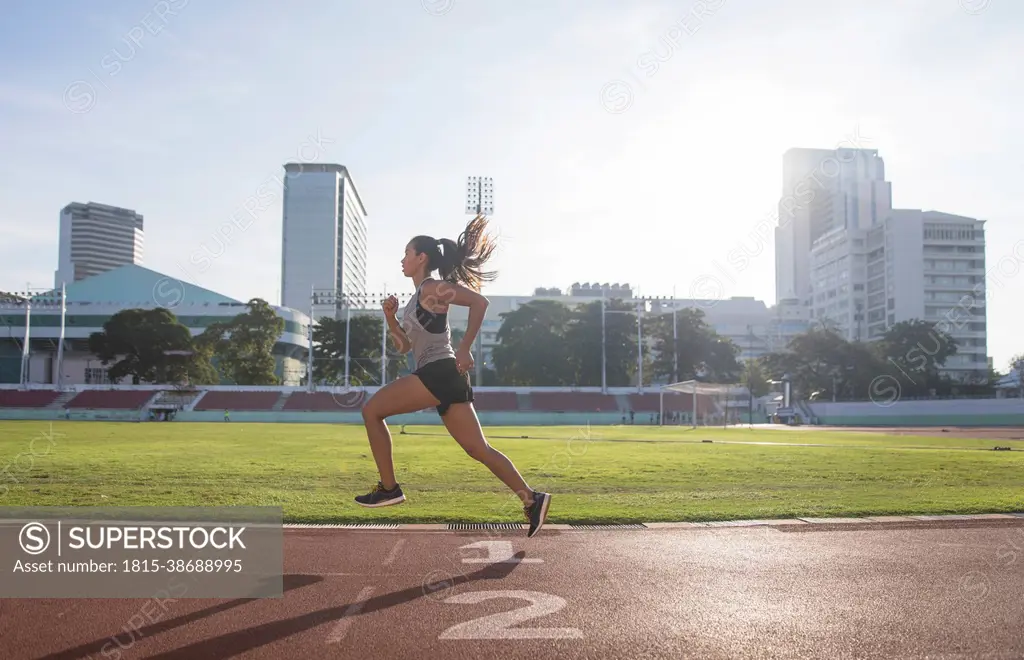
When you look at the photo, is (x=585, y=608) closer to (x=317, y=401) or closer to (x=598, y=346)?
(x=317, y=401)

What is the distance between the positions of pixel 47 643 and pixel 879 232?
142065mm

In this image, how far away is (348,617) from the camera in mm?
4195

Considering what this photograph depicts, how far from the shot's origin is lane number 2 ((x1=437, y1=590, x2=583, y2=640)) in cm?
383

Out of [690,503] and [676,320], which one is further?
[676,320]

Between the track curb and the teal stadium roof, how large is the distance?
10035cm

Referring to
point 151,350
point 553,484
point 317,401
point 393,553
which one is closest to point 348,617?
point 393,553

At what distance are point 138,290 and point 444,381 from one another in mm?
109922

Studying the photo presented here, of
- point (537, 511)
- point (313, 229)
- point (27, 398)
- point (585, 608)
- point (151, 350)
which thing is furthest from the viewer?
point (313, 229)

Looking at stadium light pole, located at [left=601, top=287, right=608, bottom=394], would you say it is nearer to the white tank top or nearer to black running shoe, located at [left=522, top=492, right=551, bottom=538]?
black running shoe, located at [left=522, top=492, right=551, bottom=538]

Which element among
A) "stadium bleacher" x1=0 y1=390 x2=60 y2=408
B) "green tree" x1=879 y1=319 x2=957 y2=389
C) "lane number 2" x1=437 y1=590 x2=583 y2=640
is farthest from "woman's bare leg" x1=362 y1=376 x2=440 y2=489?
"green tree" x1=879 y1=319 x2=957 y2=389

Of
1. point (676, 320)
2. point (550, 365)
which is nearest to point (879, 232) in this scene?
point (676, 320)

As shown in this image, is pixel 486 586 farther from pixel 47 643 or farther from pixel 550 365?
pixel 550 365

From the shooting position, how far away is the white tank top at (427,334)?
589 cm

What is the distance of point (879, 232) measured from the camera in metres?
130
